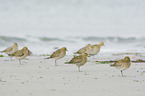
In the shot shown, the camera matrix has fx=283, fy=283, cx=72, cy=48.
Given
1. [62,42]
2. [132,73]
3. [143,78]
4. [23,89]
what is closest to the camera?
[23,89]

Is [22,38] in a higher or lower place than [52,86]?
higher

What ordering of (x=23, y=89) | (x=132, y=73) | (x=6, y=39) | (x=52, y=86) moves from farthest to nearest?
1. (x=6, y=39)
2. (x=132, y=73)
3. (x=52, y=86)
4. (x=23, y=89)

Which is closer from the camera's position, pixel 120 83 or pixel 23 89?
pixel 23 89

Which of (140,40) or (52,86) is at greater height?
(140,40)

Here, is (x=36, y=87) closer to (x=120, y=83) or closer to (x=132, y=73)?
(x=120, y=83)

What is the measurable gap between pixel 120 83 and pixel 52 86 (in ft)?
6.12

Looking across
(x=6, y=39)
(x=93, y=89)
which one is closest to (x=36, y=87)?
(x=93, y=89)


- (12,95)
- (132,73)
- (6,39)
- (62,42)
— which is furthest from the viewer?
(62,42)

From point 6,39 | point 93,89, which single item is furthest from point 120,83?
point 6,39

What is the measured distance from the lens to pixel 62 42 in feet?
110

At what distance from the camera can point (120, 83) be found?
752cm

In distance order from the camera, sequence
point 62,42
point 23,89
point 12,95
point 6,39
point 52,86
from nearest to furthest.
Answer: point 12,95
point 23,89
point 52,86
point 6,39
point 62,42

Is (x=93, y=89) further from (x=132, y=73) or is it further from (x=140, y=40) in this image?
(x=140, y=40)

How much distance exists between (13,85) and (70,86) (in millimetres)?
1388
